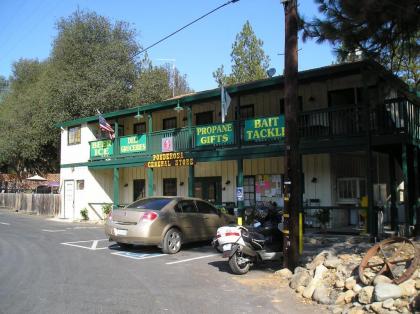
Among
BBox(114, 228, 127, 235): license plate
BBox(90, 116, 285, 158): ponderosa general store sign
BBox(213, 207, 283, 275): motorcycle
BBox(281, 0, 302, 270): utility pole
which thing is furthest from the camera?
BBox(90, 116, 285, 158): ponderosa general store sign

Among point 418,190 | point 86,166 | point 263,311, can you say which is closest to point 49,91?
point 86,166

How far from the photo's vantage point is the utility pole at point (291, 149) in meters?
9.66

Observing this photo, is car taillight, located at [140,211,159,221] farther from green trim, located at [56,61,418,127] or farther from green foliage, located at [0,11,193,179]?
green foliage, located at [0,11,193,179]

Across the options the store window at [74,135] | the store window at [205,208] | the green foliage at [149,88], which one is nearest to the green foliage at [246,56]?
the green foliage at [149,88]

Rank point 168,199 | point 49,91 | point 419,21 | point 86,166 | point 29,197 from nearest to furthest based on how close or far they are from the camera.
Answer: point 419,21, point 168,199, point 86,166, point 29,197, point 49,91

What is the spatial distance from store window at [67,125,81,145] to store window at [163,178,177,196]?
6650 millimetres

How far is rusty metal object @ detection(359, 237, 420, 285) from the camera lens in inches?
278

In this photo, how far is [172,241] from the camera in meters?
12.5

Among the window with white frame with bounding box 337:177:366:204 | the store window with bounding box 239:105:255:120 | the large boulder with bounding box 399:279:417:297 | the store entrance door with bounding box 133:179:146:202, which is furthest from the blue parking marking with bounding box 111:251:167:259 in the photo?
the store entrance door with bounding box 133:179:146:202

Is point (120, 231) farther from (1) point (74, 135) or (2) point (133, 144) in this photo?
(1) point (74, 135)

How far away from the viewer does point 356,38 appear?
9.90m

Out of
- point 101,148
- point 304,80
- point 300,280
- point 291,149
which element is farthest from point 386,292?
point 101,148

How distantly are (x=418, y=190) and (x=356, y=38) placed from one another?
899 cm

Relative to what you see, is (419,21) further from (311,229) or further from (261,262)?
(311,229)
